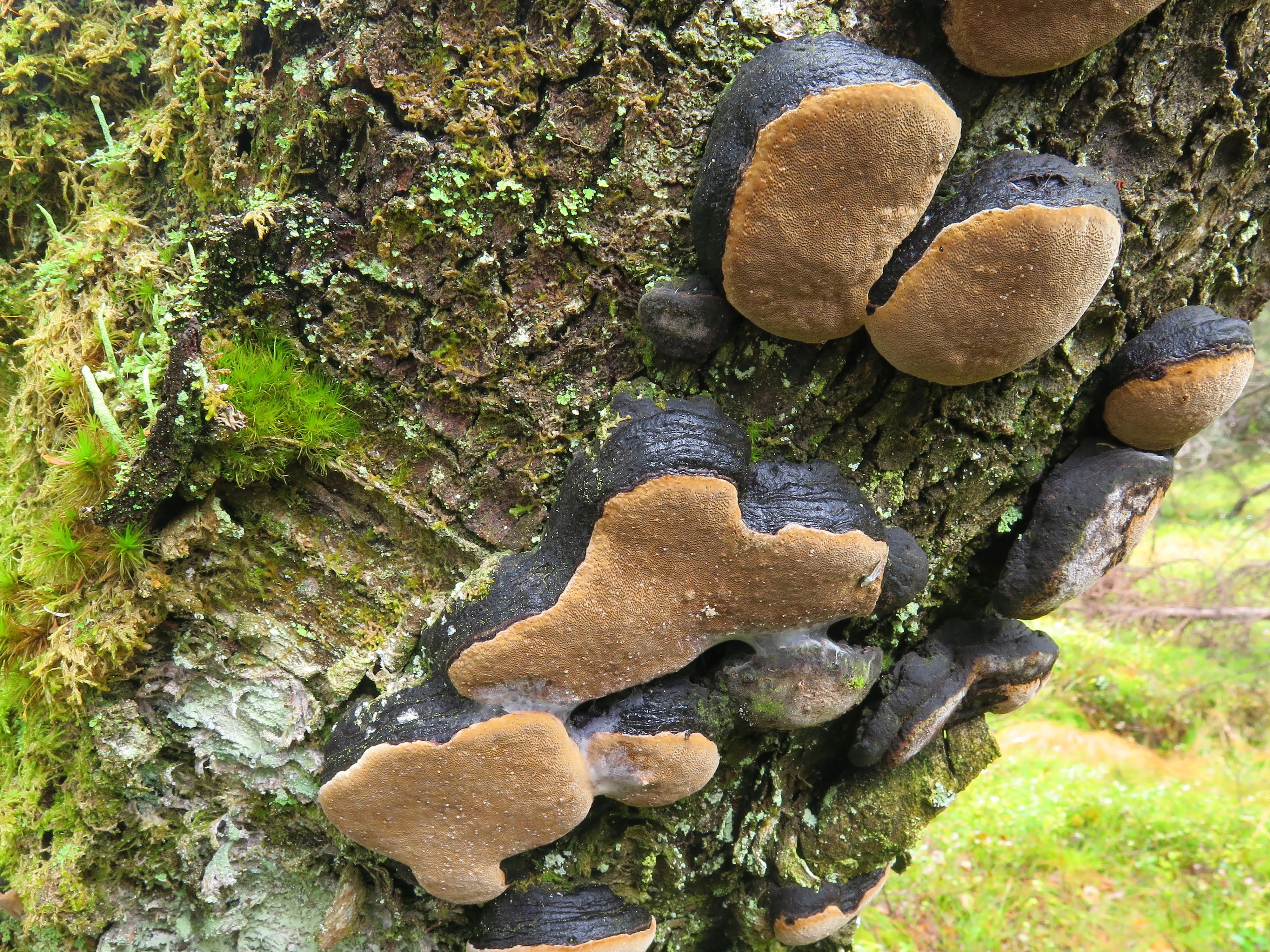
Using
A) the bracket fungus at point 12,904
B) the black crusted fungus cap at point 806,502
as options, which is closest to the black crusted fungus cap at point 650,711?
the black crusted fungus cap at point 806,502

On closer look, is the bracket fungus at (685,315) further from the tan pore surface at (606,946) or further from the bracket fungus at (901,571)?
the tan pore surface at (606,946)

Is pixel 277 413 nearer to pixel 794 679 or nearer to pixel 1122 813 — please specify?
pixel 794 679

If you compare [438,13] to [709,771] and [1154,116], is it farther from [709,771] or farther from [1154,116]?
[709,771]

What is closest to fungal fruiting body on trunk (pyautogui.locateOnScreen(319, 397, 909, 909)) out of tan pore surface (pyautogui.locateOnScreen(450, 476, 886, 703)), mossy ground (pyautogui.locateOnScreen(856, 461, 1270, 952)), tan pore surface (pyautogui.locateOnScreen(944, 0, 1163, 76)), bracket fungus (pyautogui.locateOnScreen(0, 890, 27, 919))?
tan pore surface (pyautogui.locateOnScreen(450, 476, 886, 703))

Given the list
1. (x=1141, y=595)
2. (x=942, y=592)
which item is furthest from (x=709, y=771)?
(x=1141, y=595)

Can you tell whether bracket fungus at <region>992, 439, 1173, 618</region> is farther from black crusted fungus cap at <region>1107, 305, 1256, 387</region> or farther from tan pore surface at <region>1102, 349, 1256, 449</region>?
black crusted fungus cap at <region>1107, 305, 1256, 387</region>
